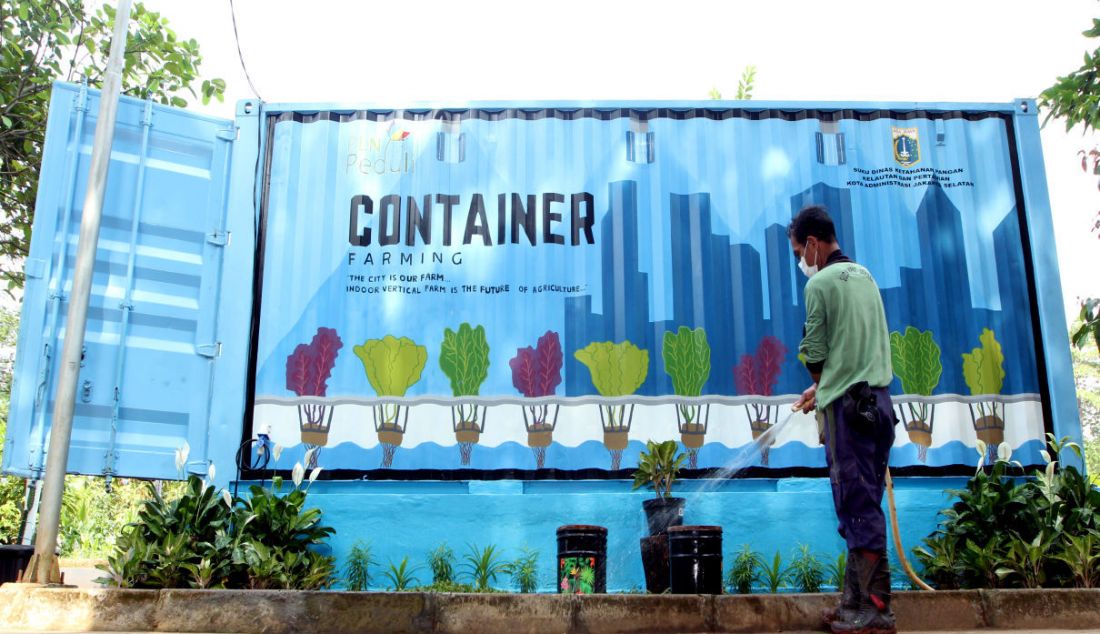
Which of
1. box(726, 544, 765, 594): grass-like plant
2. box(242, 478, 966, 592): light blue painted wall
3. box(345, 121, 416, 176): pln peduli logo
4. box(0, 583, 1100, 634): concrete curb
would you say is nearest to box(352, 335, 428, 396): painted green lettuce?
box(242, 478, 966, 592): light blue painted wall

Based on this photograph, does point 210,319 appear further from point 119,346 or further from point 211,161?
point 211,161

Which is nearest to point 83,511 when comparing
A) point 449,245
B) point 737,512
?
point 449,245

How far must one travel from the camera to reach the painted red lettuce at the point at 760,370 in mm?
6723

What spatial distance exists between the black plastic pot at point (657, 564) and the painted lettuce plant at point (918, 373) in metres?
2.25

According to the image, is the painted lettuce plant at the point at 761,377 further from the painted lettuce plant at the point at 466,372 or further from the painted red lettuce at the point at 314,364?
the painted red lettuce at the point at 314,364

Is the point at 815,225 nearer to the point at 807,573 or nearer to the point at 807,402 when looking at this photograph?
the point at 807,402

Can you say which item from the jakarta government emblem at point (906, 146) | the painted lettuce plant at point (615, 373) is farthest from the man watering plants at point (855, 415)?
the jakarta government emblem at point (906, 146)

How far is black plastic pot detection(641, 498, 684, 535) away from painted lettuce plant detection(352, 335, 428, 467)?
1961mm

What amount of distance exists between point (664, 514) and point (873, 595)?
189 cm

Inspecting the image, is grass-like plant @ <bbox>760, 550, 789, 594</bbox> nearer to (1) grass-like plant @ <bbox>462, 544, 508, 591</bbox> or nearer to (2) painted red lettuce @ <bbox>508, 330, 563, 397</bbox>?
(1) grass-like plant @ <bbox>462, 544, 508, 591</bbox>

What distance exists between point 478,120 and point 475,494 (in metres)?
2.95

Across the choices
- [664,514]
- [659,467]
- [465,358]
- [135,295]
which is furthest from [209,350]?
[664,514]

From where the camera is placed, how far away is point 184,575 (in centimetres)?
534

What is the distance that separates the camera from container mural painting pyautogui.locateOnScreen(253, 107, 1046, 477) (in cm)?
666
